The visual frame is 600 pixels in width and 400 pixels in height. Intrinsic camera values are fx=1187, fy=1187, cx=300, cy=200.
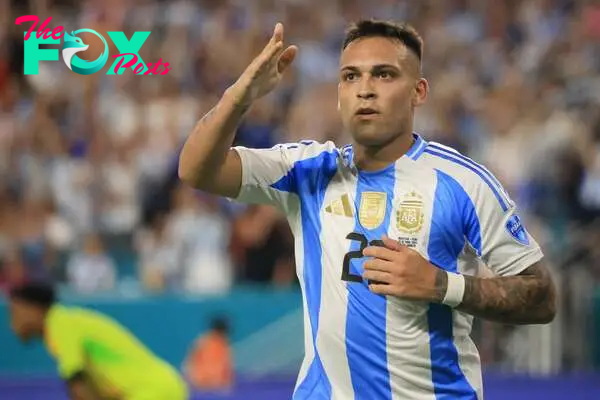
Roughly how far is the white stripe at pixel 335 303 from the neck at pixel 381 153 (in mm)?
92

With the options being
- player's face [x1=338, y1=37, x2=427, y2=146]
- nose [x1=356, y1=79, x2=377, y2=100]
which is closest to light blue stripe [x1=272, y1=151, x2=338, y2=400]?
player's face [x1=338, y1=37, x2=427, y2=146]

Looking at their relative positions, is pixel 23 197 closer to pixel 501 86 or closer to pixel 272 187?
pixel 501 86

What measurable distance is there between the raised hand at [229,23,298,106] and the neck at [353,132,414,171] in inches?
19.1

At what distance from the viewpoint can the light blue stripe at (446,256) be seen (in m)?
4.16

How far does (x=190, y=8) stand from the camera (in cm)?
1243

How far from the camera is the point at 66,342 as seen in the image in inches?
284

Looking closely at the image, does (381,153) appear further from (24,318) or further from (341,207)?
(24,318)

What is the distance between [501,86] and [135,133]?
3669 mm

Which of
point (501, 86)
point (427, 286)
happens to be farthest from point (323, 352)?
point (501, 86)

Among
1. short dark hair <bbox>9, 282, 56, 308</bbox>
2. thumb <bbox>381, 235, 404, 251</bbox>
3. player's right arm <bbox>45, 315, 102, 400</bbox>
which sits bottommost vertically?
player's right arm <bbox>45, 315, 102, 400</bbox>

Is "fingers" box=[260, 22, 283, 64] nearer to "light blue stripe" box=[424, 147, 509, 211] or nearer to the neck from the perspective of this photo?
the neck

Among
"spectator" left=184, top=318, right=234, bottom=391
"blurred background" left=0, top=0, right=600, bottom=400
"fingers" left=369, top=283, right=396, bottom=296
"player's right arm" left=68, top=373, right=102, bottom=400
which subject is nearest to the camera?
"fingers" left=369, top=283, right=396, bottom=296

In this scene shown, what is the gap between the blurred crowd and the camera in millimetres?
10758

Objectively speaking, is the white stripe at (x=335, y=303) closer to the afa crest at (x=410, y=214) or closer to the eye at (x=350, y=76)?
the afa crest at (x=410, y=214)
